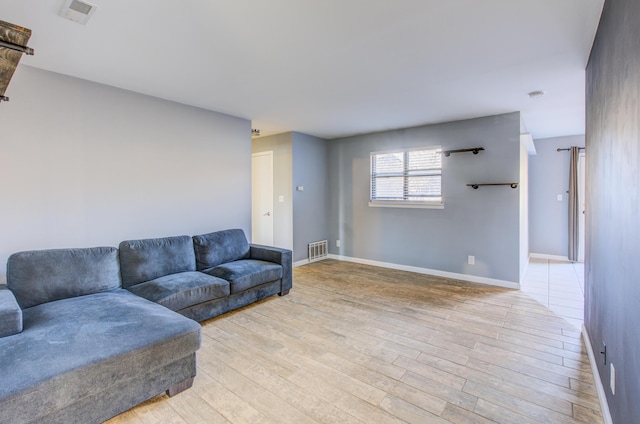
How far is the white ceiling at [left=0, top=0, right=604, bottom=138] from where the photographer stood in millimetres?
1908

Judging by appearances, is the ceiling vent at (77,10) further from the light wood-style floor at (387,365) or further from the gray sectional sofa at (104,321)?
the light wood-style floor at (387,365)

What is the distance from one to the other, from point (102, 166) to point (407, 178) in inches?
169

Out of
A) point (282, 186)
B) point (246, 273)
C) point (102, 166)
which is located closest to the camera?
point (102, 166)

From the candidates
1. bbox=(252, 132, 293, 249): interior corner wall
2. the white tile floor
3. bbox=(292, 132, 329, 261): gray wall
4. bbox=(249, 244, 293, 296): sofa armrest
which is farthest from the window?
bbox=(249, 244, 293, 296): sofa armrest

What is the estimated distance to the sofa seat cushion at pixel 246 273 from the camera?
334 centimetres

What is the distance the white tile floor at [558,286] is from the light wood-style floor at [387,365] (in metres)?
0.20

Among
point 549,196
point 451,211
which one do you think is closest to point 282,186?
point 451,211

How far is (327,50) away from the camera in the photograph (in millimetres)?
2418

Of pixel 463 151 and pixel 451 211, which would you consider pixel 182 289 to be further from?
pixel 463 151

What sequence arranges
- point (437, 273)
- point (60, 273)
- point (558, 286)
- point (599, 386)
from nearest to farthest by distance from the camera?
point (599, 386) < point (60, 273) < point (558, 286) < point (437, 273)

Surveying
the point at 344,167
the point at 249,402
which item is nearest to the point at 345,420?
the point at 249,402

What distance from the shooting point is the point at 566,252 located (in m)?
6.15

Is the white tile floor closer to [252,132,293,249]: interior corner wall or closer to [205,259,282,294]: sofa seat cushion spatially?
[205,259,282,294]: sofa seat cushion

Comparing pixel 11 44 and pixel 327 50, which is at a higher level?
pixel 327 50
